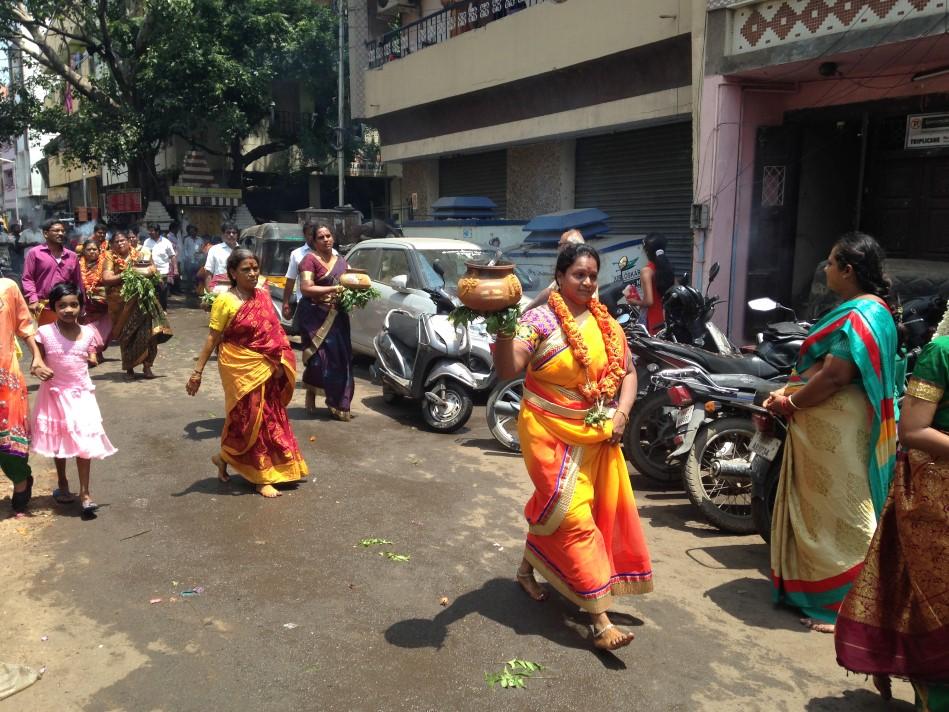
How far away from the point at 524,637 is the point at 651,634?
0.59 metres

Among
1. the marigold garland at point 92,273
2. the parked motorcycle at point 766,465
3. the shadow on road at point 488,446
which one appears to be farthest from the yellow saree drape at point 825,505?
the marigold garland at point 92,273

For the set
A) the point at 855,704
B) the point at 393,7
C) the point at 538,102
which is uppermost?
the point at 393,7

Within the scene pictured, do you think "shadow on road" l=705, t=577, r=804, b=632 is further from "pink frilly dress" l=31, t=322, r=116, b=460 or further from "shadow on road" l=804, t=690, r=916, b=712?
"pink frilly dress" l=31, t=322, r=116, b=460

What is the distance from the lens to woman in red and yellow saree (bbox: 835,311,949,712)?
2.90m

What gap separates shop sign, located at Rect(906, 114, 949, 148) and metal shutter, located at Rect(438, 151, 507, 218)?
9015mm

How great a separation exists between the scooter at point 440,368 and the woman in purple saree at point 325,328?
0.50m

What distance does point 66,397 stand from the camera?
5207 millimetres

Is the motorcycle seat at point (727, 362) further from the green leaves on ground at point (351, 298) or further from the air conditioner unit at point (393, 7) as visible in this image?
the air conditioner unit at point (393, 7)

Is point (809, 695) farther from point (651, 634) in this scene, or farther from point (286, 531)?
point (286, 531)

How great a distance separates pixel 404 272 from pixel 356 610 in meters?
6.20

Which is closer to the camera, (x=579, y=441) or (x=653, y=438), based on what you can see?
(x=579, y=441)

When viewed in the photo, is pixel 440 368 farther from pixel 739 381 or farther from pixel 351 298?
pixel 739 381

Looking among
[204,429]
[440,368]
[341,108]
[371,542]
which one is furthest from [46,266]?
[341,108]

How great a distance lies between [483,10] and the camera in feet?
54.7
